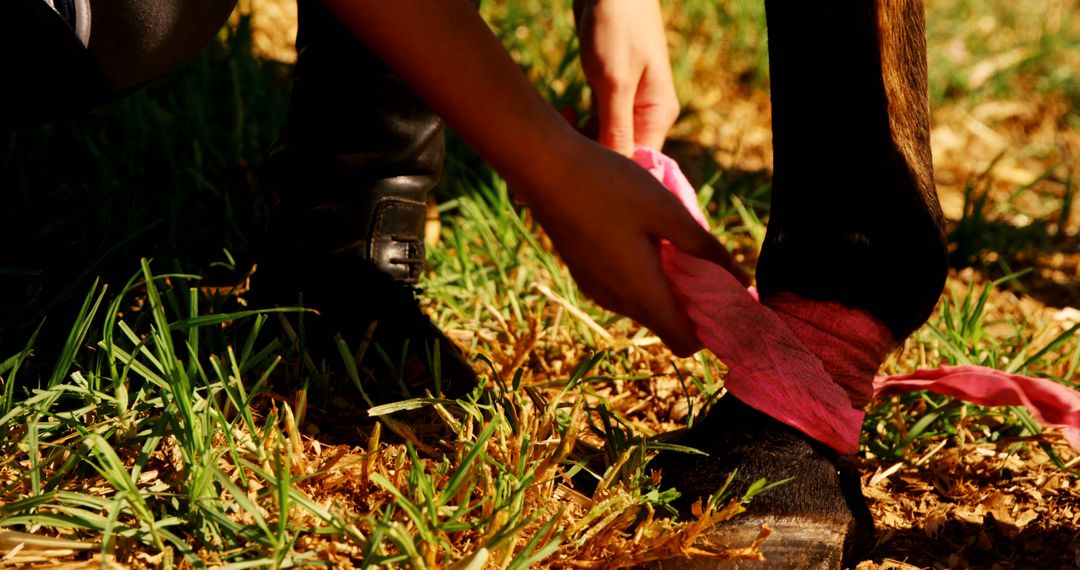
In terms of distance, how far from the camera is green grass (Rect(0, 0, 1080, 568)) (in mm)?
1128

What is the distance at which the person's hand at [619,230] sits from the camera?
117 centimetres

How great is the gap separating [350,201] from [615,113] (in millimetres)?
416

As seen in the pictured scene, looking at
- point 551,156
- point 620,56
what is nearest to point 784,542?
point 551,156

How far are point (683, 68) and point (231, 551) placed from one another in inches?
75.3

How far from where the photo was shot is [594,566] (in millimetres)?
1157

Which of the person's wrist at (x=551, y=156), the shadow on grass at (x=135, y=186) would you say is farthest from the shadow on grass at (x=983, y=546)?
the shadow on grass at (x=135, y=186)

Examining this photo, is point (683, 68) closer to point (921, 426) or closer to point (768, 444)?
point (921, 426)

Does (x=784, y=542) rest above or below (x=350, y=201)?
below

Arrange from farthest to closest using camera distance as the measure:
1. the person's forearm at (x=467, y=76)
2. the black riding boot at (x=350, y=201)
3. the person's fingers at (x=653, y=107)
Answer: the person's fingers at (x=653, y=107) < the black riding boot at (x=350, y=201) < the person's forearm at (x=467, y=76)

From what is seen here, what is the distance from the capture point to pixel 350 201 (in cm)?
151

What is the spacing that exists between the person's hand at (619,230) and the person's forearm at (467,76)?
0.03 metres

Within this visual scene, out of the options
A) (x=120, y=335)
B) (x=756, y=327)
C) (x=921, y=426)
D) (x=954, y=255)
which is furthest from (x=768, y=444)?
(x=954, y=255)

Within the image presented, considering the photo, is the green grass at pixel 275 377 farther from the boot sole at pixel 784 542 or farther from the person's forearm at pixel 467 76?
the person's forearm at pixel 467 76

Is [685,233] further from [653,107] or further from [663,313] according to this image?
[653,107]
